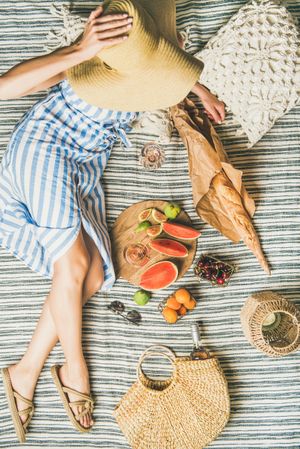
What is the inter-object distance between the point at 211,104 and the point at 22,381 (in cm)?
156

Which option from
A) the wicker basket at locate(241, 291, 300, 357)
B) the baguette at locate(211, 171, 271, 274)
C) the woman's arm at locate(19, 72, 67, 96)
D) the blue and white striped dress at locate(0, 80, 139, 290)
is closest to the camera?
the woman's arm at locate(19, 72, 67, 96)

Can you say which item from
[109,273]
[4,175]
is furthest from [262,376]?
[4,175]

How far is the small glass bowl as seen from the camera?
2078 mm

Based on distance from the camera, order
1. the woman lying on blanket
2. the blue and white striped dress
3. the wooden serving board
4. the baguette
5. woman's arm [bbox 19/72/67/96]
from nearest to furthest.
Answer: the woman lying on blanket → woman's arm [bbox 19/72/67/96] → the blue and white striped dress → the baguette → the wooden serving board

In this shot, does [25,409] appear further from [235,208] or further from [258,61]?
[258,61]

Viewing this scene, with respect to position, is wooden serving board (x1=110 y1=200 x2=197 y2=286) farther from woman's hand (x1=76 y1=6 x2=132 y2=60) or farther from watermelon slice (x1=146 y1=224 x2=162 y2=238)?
woman's hand (x1=76 y1=6 x2=132 y2=60)

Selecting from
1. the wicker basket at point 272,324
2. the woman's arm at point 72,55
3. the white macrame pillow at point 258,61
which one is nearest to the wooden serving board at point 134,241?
the wicker basket at point 272,324

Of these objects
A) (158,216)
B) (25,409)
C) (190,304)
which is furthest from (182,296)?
(25,409)

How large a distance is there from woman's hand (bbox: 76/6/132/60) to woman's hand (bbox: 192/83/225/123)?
0.81 metres

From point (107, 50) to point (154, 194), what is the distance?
98 centimetres

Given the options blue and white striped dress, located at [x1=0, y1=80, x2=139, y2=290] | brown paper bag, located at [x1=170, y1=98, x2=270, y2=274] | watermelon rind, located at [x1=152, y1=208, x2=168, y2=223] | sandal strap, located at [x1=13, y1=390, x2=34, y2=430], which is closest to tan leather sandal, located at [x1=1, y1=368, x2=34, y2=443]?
sandal strap, located at [x1=13, y1=390, x2=34, y2=430]

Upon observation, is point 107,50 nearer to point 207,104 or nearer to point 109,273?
point 207,104

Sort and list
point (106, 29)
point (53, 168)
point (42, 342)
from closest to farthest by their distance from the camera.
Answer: point (106, 29) < point (53, 168) < point (42, 342)

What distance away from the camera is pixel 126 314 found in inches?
84.4
